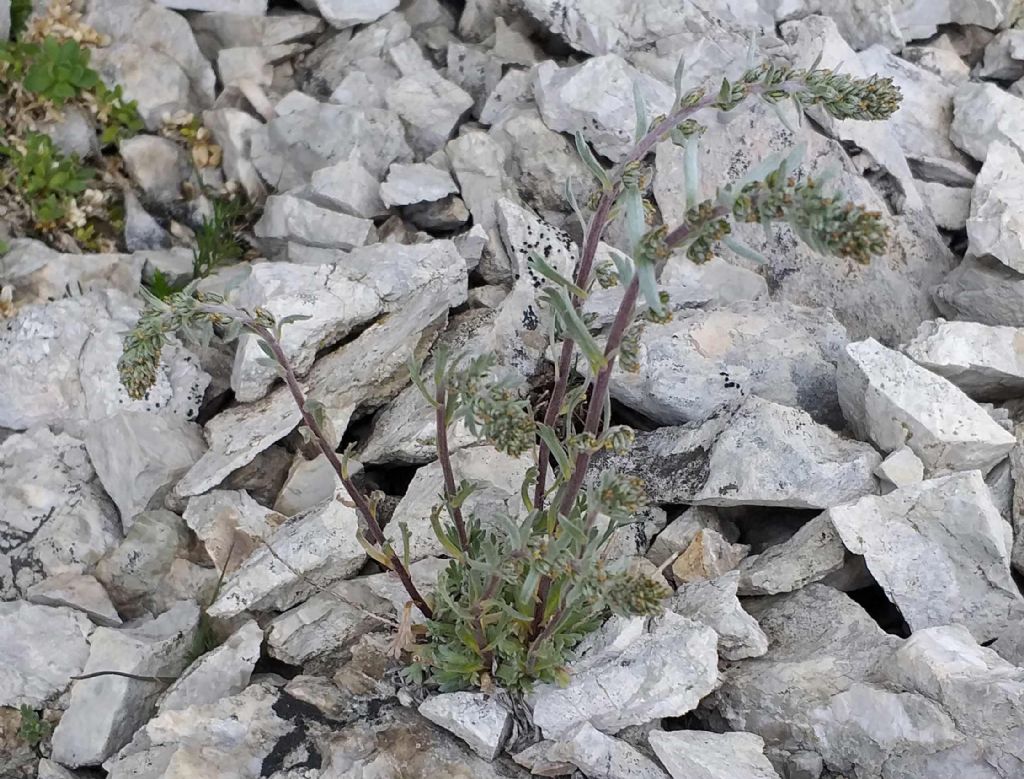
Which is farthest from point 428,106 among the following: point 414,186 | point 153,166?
point 153,166

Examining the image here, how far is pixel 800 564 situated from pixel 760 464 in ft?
1.46

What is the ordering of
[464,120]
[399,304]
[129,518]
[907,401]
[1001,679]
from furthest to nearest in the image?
[464,120] < [399,304] < [129,518] < [907,401] < [1001,679]

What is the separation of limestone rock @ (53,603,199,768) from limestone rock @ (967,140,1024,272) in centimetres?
436

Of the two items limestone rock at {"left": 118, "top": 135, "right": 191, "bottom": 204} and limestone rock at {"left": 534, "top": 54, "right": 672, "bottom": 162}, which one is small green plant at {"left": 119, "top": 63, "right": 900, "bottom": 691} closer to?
limestone rock at {"left": 534, "top": 54, "right": 672, "bottom": 162}

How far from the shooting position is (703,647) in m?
3.67

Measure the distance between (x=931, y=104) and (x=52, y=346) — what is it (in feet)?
18.2

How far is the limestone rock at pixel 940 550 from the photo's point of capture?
4.07 m

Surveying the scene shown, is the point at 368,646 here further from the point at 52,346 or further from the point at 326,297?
the point at 52,346

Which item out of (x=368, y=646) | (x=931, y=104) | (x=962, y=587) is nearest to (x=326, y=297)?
(x=368, y=646)

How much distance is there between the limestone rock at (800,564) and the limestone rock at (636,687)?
1.76ft

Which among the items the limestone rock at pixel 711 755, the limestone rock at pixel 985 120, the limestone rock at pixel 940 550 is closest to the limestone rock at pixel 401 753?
the limestone rock at pixel 711 755

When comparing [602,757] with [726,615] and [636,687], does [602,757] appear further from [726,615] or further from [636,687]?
[726,615]

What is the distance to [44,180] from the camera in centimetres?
619

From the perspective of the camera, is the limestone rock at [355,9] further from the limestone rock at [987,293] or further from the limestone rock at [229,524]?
the limestone rock at [987,293]
